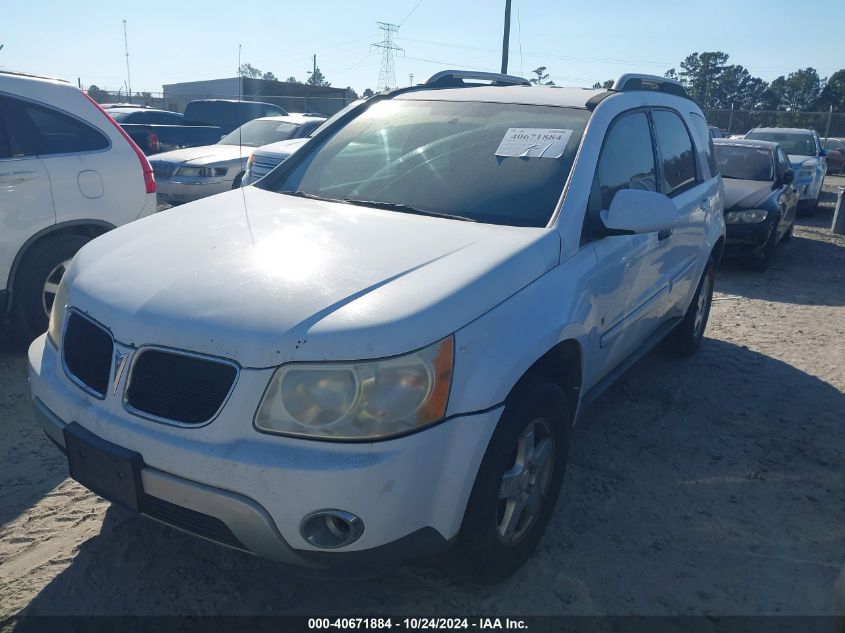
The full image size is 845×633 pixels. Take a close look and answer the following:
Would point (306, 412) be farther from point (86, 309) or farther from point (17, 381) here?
point (17, 381)

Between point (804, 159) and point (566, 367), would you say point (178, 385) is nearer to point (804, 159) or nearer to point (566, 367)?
point (566, 367)

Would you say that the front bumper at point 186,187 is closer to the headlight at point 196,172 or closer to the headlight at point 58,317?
the headlight at point 196,172

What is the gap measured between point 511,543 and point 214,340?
133 cm

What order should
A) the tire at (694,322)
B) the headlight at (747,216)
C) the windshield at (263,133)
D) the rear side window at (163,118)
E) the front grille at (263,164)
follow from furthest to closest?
1. the rear side window at (163,118)
2. the windshield at (263,133)
3. the front grille at (263,164)
4. the headlight at (747,216)
5. the tire at (694,322)

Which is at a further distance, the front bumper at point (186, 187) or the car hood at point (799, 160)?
the car hood at point (799, 160)

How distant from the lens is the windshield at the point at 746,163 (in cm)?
978

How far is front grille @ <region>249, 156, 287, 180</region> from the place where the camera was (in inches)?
362

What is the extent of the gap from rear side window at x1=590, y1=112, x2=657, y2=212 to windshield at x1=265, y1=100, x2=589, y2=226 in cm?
18

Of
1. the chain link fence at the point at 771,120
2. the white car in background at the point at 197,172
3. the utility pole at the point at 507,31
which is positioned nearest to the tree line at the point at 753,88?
the chain link fence at the point at 771,120

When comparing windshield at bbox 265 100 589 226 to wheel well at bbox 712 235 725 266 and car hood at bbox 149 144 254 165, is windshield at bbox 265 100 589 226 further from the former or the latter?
car hood at bbox 149 144 254 165

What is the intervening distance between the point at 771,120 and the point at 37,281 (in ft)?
119

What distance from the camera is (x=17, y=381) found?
443cm

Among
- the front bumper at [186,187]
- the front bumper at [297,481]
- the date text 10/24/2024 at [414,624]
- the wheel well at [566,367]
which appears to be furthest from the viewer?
the front bumper at [186,187]

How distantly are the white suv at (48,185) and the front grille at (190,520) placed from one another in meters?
3.01
